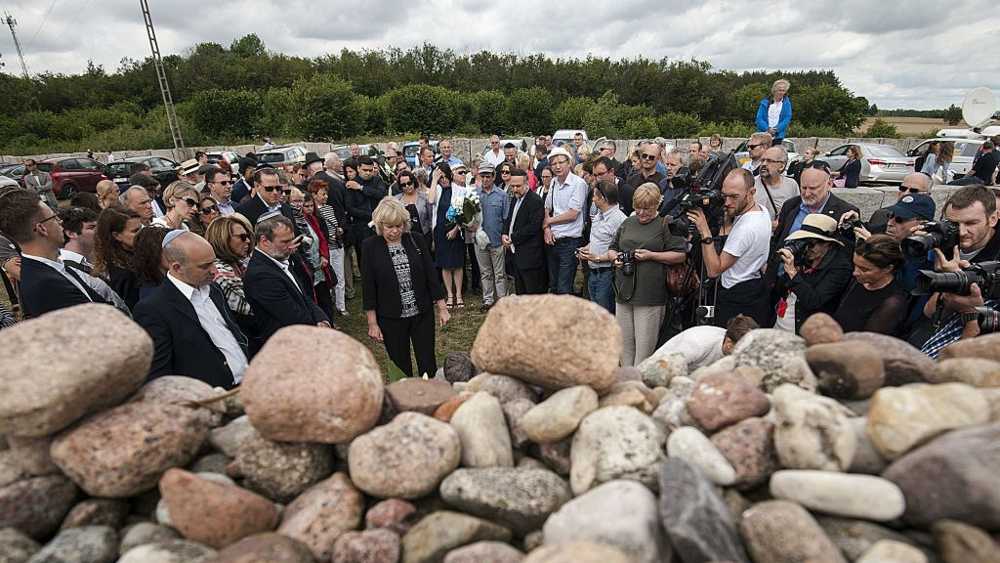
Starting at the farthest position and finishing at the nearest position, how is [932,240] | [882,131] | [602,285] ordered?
[882,131]
[602,285]
[932,240]

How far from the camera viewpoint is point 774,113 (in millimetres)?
10711

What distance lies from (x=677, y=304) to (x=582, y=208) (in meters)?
2.54

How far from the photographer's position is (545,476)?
6.64ft

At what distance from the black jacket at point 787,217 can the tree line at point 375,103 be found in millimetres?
33232

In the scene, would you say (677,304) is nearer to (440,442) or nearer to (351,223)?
(440,442)

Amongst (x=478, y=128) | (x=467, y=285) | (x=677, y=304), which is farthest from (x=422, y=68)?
(x=677, y=304)

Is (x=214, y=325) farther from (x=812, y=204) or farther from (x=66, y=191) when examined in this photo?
(x=66, y=191)

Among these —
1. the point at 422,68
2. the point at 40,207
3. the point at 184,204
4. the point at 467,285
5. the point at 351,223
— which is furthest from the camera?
the point at 422,68

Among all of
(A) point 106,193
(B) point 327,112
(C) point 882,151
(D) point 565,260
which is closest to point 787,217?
(D) point 565,260

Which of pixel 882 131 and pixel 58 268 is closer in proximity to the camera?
pixel 58 268

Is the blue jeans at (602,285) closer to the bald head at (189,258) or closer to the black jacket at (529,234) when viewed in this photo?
the black jacket at (529,234)

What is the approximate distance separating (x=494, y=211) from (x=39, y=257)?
18.8ft

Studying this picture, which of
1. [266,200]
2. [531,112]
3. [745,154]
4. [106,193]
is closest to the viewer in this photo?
[266,200]

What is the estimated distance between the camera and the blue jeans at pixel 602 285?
6.27 m
